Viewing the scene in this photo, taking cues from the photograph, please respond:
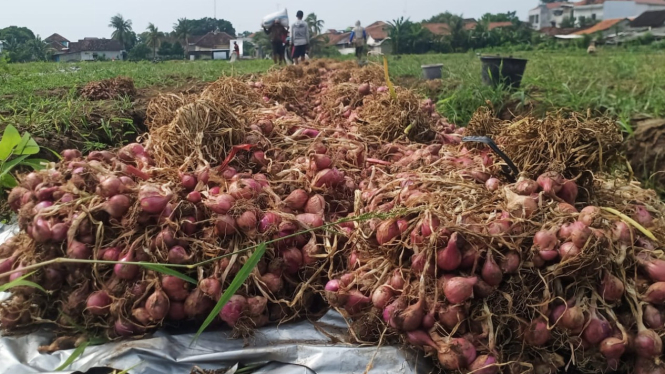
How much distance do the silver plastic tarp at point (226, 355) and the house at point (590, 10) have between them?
71845 mm

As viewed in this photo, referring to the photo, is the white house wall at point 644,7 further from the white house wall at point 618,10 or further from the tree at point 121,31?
the tree at point 121,31

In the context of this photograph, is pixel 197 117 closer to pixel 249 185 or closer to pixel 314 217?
pixel 249 185

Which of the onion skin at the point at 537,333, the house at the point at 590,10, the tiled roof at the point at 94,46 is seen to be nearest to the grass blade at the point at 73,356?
the onion skin at the point at 537,333

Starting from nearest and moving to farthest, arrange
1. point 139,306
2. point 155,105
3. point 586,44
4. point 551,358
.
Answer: point 551,358, point 139,306, point 155,105, point 586,44

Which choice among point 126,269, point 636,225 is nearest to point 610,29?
point 636,225

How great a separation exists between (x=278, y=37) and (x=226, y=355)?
36.4 ft

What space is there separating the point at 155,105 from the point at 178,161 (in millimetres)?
872

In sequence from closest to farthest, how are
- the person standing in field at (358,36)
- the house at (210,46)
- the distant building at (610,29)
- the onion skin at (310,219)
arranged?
the onion skin at (310,219)
the person standing in field at (358,36)
the distant building at (610,29)
the house at (210,46)

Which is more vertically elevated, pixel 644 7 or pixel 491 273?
pixel 644 7

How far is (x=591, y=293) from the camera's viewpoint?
1718 millimetres

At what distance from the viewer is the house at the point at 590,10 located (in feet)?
227

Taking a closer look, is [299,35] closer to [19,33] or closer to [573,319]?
[573,319]

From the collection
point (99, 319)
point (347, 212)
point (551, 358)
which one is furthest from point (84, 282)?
point (551, 358)

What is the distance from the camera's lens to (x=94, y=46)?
68062 millimetres
